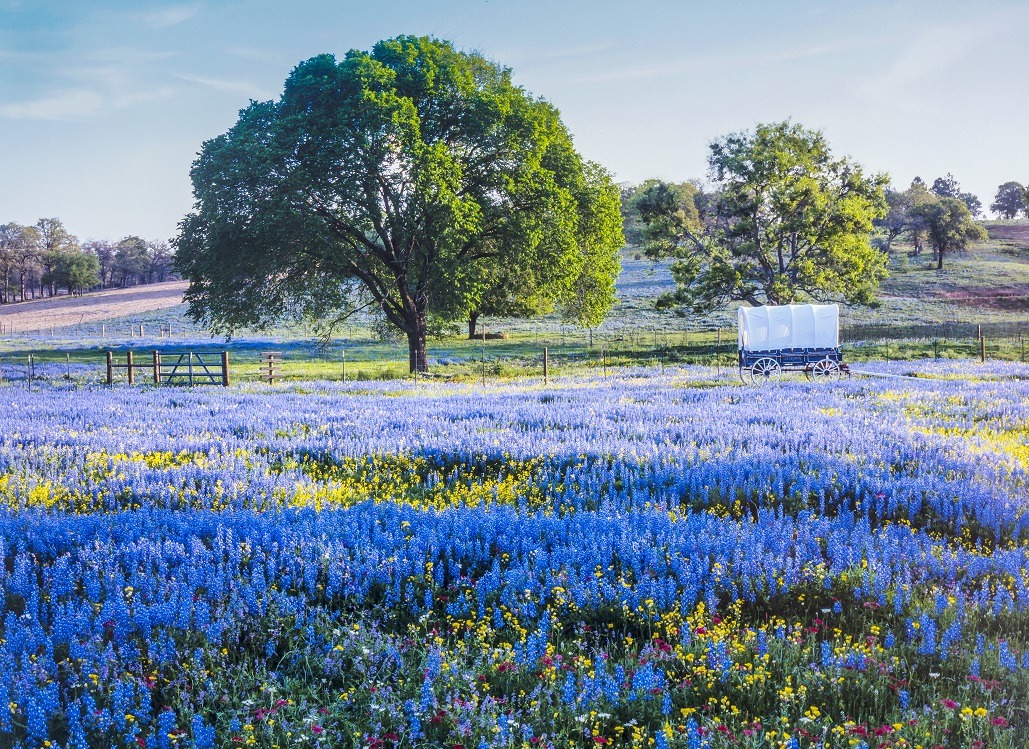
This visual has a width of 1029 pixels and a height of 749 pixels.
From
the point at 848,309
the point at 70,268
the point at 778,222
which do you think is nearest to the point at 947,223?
the point at 848,309

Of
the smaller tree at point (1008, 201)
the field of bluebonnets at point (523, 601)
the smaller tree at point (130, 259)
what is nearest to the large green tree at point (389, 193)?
the field of bluebonnets at point (523, 601)

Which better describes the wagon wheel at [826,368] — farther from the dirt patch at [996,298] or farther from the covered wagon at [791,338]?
the dirt patch at [996,298]

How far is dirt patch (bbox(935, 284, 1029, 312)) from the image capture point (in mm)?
70812

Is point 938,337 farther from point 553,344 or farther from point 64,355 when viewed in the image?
point 64,355

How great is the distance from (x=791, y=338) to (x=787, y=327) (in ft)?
1.45

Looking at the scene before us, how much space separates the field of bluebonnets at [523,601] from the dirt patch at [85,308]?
9009 cm

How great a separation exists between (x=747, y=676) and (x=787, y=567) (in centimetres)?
177

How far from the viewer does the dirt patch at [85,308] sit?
92.0 metres

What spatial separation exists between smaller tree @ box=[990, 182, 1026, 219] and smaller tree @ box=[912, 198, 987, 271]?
243 feet

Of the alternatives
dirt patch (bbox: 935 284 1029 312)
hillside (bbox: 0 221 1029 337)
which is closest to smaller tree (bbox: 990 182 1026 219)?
hillside (bbox: 0 221 1029 337)

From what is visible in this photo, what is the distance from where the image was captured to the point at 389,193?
34.1 m

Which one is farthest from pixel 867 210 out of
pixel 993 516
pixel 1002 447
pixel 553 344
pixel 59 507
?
pixel 59 507

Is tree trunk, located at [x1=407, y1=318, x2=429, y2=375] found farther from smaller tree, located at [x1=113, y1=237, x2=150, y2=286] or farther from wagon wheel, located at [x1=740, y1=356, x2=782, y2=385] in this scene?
smaller tree, located at [x1=113, y1=237, x2=150, y2=286]

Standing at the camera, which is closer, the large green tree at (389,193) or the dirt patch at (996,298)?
the large green tree at (389,193)
